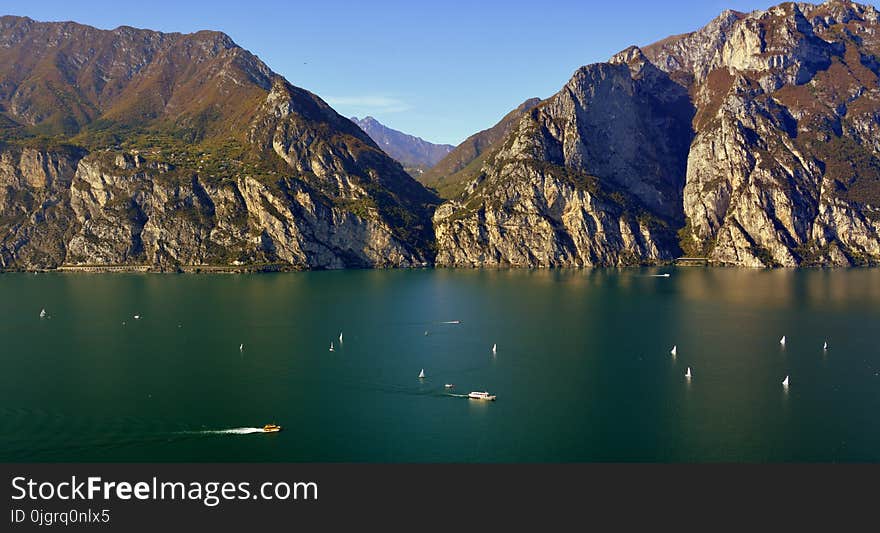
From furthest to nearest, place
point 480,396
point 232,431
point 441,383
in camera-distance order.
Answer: point 441,383
point 480,396
point 232,431

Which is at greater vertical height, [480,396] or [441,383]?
[441,383]

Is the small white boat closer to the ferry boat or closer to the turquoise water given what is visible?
the ferry boat

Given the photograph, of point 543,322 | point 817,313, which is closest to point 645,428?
point 543,322

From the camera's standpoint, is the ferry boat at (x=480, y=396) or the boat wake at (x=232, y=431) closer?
the boat wake at (x=232, y=431)

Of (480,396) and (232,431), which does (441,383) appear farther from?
(232,431)

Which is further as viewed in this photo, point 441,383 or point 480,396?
point 441,383

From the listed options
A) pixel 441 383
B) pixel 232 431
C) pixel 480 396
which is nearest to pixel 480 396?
pixel 480 396

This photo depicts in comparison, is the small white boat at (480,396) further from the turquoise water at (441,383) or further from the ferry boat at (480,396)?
the turquoise water at (441,383)

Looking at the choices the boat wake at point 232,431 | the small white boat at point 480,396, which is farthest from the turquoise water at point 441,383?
the small white boat at point 480,396
